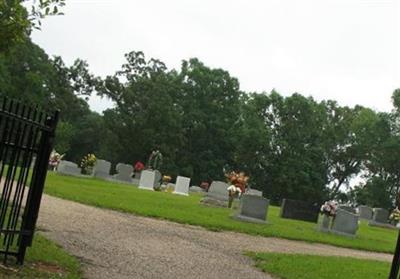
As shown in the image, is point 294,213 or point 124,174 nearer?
point 294,213

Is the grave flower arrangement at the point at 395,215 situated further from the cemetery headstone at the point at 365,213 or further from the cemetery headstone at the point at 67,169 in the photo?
the cemetery headstone at the point at 67,169

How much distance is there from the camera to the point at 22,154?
7.27 m

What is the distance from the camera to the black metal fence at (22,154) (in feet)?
21.8

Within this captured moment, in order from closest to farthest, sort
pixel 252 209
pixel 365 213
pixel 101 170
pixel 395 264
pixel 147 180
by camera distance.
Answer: pixel 395 264
pixel 252 209
pixel 147 180
pixel 101 170
pixel 365 213

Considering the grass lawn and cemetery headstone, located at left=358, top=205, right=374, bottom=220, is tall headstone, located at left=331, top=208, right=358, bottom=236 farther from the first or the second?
cemetery headstone, located at left=358, top=205, right=374, bottom=220

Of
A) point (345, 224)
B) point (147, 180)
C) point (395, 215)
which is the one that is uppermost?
point (395, 215)

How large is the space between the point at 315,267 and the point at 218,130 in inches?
2220

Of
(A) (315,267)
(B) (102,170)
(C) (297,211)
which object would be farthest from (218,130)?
(A) (315,267)

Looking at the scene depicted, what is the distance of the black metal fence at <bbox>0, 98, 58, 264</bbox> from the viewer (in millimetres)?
6637

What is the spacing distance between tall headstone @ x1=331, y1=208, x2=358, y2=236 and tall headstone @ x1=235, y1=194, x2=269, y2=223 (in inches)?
124

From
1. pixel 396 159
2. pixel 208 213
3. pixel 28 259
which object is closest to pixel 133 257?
pixel 28 259

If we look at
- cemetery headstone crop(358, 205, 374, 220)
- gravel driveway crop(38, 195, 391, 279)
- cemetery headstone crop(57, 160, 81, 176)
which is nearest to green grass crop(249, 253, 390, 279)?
gravel driveway crop(38, 195, 391, 279)

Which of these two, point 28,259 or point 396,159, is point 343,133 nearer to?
point 396,159

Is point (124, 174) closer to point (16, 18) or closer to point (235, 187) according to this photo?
A: point (235, 187)
